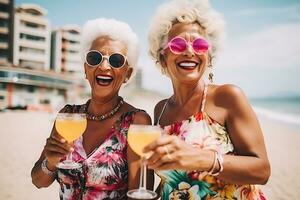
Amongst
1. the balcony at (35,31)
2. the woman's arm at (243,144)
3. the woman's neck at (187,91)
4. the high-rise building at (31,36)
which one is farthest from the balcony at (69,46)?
the woman's arm at (243,144)

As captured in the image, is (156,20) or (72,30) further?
(72,30)

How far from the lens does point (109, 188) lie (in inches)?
92.3

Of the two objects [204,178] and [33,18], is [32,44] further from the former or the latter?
[204,178]

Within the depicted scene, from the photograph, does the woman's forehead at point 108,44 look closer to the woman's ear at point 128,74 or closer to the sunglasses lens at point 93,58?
the sunglasses lens at point 93,58

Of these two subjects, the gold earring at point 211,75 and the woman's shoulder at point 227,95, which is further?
the gold earring at point 211,75

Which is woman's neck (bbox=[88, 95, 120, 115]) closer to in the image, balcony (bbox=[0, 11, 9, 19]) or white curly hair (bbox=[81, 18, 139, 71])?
white curly hair (bbox=[81, 18, 139, 71])

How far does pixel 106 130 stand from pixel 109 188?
428 millimetres

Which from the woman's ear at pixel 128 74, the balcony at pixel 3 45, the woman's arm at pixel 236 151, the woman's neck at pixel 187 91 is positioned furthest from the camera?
the balcony at pixel 3 45

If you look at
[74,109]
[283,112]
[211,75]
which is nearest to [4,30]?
[283,112]

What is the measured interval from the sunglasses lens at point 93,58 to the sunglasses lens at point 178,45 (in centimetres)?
55

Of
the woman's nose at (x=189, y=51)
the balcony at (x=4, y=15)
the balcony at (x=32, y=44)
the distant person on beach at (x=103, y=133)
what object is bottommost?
the distant person on beach at (x=103, y=133)

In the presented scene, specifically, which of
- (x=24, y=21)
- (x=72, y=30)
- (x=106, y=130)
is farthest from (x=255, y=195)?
(x=72, y=30)

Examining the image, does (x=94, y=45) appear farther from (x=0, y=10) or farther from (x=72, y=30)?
(x=72, y=30)

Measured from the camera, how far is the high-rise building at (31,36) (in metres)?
63.9
